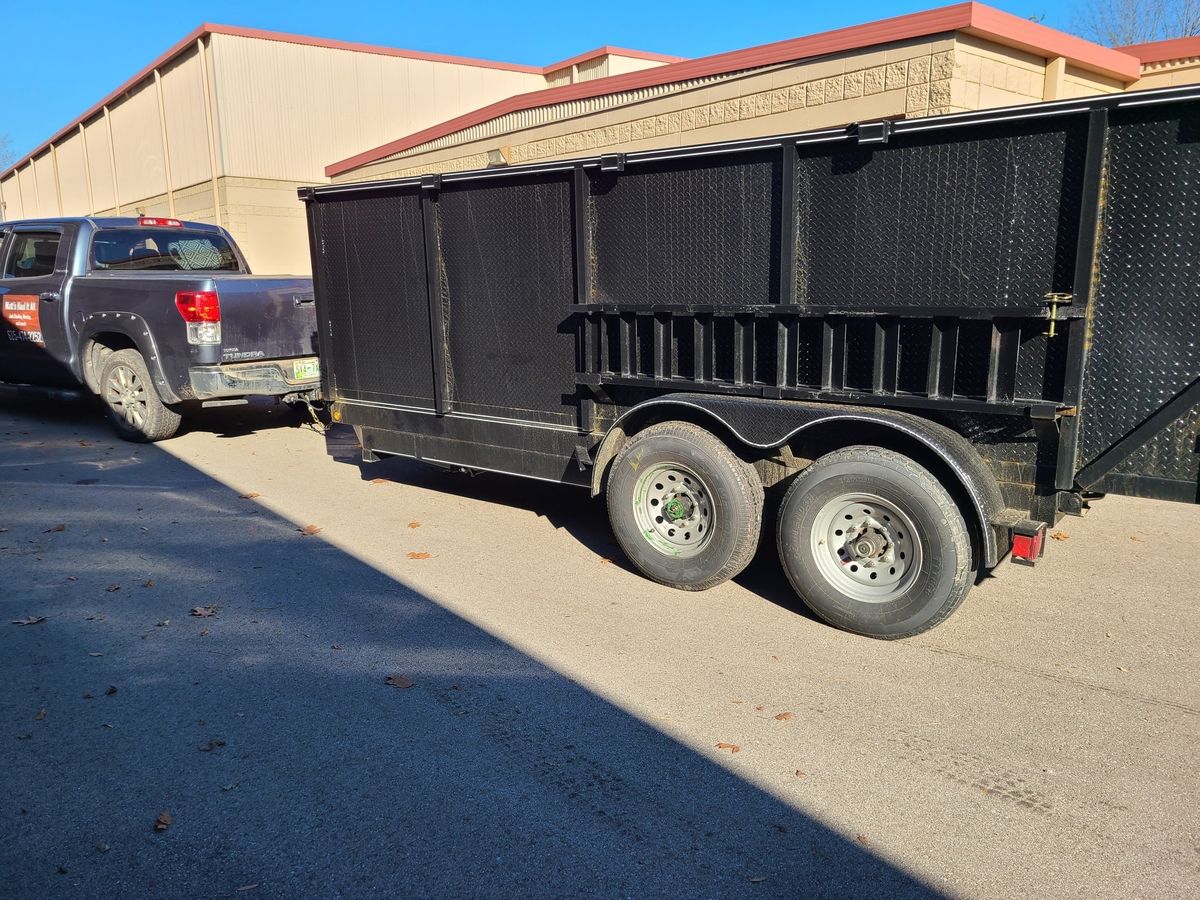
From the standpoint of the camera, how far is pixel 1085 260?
4.22m

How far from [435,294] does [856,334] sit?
3.28 meters

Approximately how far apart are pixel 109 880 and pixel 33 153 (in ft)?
154

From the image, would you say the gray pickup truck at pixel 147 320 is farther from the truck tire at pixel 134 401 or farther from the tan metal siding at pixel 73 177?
the tan metal siding at pixel 73 177

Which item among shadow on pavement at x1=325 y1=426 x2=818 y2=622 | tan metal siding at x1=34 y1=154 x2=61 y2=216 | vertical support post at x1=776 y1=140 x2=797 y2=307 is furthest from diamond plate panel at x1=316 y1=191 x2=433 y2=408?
tan metal siding at x1=34 y1=154 x2=61 y2=216

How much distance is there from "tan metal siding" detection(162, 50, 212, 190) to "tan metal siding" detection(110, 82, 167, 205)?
40.7 inches

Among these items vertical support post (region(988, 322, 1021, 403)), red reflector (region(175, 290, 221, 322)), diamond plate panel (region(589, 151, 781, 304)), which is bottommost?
vertical support post (region(988, 322, 1021, 403))

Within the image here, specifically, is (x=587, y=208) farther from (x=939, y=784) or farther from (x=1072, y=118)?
(x=939, y=784)

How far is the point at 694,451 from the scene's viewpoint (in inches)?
213

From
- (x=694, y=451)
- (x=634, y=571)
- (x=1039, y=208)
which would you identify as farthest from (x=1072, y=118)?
(x=634, y=571)

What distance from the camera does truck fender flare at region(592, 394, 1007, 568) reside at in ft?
15.0

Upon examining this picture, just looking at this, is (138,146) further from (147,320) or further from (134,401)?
(147,320)

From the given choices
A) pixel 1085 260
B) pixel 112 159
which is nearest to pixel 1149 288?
pixel 1085 260

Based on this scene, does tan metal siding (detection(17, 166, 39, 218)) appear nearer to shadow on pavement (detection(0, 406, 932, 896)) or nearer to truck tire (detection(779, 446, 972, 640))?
shadow on pavement (detection(0, 406, 932, 896))

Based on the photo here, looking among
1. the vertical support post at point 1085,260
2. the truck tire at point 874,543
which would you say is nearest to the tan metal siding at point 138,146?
the truck tire at point 874,543
